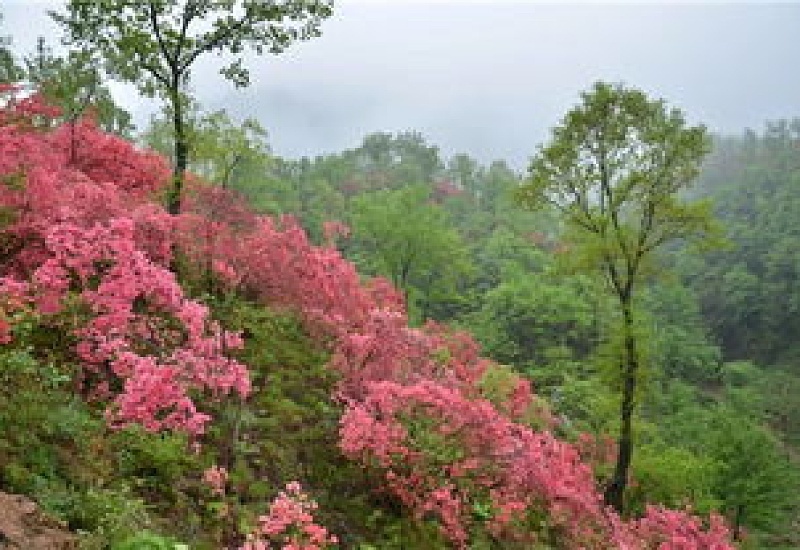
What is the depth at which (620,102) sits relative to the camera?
2014 centimetres

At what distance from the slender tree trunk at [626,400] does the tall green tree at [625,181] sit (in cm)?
2

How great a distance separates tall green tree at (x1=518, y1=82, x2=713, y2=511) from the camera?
1994 centimetres

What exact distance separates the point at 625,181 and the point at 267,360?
1043 cm

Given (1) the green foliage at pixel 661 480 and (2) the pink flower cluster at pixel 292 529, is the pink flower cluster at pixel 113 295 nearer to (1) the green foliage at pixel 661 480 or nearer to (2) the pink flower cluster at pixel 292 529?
(2) the pink flower cluster at pixel 292 529

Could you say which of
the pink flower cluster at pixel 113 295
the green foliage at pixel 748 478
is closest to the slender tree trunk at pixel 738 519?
the green foliage at pixel 748 478

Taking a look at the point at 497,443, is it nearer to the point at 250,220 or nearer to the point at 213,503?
the point at 213,503

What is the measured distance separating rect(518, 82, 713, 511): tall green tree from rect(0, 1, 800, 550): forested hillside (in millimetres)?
56

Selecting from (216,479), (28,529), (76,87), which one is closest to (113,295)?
(216,479)

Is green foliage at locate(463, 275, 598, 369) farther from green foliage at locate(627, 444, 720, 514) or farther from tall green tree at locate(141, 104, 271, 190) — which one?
tall green tree at locate(141, 104, 271, 190)

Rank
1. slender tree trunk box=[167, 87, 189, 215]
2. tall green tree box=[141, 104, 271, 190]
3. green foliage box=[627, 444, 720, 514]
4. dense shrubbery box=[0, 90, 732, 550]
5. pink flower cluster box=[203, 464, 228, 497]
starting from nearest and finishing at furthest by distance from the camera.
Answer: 1. dense shrubbery box=[0, 90, 732, 550]
2. pink flower cluster box=[203, 464, 228, 497]
3. tall green tree box=[141, 104, 271, 190]
4. slender tree trunk box=[167, 87, 189, 215]
5. green foliage box=[627, 444, 720, 514]

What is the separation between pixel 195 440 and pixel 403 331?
15.4 feet

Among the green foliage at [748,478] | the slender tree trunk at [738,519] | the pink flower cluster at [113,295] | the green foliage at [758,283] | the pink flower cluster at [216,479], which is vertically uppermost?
the green foliage at [758,283]

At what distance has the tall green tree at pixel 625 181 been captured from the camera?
19.9 meters

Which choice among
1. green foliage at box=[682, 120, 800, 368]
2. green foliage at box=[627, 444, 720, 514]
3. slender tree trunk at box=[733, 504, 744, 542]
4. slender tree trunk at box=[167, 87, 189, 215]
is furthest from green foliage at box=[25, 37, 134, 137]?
green foliage at box=[682, 120, 800, 368]
